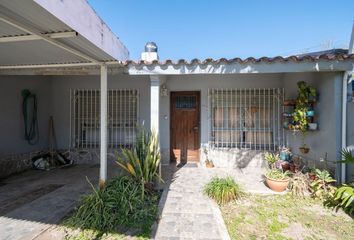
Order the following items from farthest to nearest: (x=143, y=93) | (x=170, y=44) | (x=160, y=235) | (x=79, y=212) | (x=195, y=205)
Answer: (x=170, y=44)
(x=143, y=93)
(x=195, y=205)
(x=79, y=212)
(x=160, y=235)

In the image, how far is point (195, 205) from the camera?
3666mm

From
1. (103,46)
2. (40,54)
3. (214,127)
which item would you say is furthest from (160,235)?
(214,127)

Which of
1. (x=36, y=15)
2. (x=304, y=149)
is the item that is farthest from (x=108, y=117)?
(x=304, y=149)

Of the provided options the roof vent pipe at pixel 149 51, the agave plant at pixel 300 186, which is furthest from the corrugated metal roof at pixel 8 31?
the agave plant at pixel 300 186

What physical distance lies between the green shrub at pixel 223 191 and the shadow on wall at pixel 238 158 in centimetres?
213

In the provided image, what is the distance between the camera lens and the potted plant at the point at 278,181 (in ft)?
13.9

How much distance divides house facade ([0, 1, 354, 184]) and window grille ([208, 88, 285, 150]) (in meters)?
0.03

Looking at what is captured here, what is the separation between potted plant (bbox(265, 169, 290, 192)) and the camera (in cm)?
423

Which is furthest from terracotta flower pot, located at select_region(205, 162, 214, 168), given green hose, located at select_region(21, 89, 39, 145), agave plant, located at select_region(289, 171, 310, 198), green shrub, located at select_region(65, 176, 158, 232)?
green hose, located at select_region(21, 89, 39, 145)

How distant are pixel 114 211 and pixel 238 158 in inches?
161

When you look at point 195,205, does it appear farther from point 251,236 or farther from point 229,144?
point 229,144

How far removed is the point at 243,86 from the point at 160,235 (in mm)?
4787

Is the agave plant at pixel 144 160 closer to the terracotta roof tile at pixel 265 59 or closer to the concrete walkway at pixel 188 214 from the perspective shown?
the concrete walkway at pixel 188 214

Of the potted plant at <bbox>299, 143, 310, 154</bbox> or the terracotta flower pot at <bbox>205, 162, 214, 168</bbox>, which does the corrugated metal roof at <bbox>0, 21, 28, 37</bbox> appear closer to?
the terracotta flower pot at <bbox>205, 162, 214, 168</bbox>
